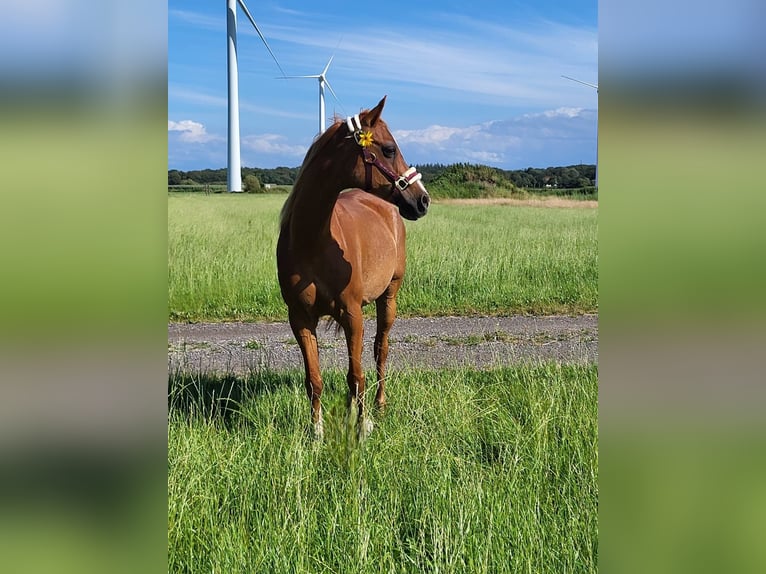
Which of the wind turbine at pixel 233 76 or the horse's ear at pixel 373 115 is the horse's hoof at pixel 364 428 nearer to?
the horse's ear at pixel 373 115

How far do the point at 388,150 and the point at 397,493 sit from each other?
6.51 feet

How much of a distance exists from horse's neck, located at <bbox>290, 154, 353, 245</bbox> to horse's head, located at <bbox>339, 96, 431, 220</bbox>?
0.14 m

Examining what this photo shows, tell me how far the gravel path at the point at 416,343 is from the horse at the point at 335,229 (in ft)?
5.05

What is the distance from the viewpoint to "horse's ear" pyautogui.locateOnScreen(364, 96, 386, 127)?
10.7 feet

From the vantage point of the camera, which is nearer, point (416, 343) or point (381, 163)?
point (381, 163)

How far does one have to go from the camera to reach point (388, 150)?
3328 mm

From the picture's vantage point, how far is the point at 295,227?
11.3 feet

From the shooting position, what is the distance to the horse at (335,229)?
10.9ft

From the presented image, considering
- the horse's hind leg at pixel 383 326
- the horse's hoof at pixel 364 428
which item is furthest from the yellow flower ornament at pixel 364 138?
the horse's hind leg at pixel 383 326

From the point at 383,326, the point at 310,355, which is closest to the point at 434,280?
the point at 383,326

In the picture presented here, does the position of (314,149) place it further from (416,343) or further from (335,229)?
(416,343)
